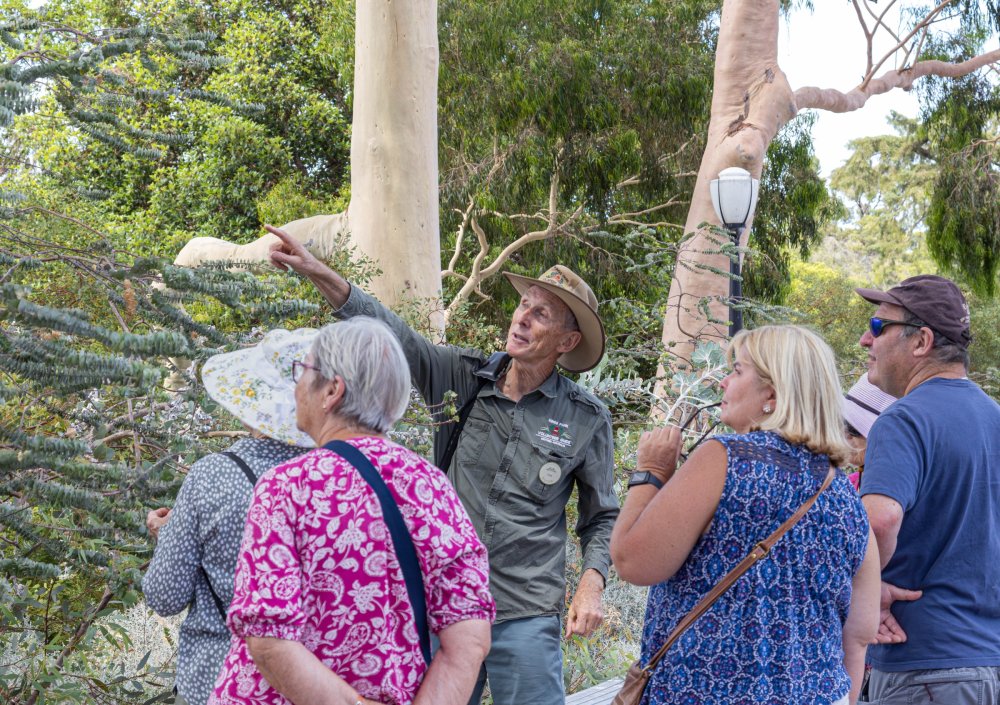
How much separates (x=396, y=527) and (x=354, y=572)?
0.41ft

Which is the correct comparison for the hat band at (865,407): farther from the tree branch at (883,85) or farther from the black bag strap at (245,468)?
the tree branch at (883,85)

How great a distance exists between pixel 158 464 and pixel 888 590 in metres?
2.22

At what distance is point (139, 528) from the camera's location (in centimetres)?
341

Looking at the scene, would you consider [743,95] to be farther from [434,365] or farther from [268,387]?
[268,387]

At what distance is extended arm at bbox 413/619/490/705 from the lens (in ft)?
7.52

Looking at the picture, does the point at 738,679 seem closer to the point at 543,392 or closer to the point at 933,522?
the point at 933,522

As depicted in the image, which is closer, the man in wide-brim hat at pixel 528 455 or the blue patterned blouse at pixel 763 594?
the blue patterned blouse at pixel 763 594

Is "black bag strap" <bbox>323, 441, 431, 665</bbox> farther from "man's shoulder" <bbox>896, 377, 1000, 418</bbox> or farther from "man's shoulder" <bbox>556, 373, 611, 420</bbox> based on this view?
"man's shoulder" <bbox>556, 373, 611, 420</bbox>

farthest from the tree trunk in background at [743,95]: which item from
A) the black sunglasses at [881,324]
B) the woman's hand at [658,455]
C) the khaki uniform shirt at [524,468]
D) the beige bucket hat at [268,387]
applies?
the beige bucket hat at [268,387]

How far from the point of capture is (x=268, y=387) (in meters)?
2.68

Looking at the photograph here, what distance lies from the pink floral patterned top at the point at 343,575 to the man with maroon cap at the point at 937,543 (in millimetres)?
1330

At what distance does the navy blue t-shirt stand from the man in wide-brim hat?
1.00 m

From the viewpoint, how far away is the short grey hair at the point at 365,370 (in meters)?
2.42

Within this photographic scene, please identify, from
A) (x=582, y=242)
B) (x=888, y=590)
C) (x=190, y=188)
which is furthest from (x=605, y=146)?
(x=888, y=590)
